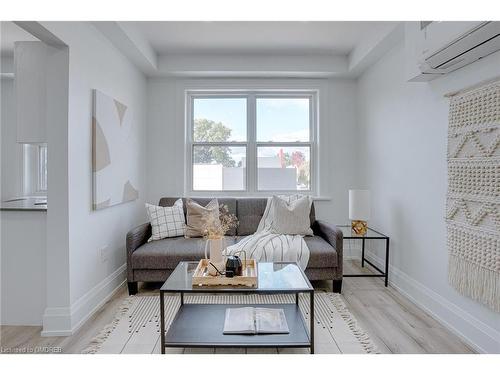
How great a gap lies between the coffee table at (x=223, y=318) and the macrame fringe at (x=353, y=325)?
0.41m

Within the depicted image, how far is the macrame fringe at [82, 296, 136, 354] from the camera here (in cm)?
224

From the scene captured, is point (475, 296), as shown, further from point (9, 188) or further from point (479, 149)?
point (9, 188)

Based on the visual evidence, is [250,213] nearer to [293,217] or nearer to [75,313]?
[293,217]

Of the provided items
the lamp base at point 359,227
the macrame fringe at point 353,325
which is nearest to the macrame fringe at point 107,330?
the macrame fringe at point 353,325

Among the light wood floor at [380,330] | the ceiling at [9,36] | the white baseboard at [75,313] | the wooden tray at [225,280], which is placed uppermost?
the ceiling at [9,36]

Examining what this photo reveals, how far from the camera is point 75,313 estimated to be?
256cm

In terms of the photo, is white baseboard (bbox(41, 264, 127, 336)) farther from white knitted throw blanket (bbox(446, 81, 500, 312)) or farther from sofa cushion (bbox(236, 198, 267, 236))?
white knitted throw blanket (bbox(446, 81, 500, 312))

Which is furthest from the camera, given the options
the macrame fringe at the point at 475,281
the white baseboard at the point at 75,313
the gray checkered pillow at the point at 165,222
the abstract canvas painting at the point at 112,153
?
the gray checkered pillow at the point at 165,222

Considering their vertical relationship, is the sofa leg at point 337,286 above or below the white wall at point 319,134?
below

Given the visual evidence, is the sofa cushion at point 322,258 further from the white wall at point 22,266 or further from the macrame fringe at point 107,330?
the white wall at point 22,266

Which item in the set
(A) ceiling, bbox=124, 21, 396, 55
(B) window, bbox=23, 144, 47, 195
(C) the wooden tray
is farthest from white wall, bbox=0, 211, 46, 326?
(A) ceiling, bbox=124, 21, 396, 55

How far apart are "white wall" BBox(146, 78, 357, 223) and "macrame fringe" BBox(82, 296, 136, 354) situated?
177cm

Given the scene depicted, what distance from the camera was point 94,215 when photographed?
9.67ft

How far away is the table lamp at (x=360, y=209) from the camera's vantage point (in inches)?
145
